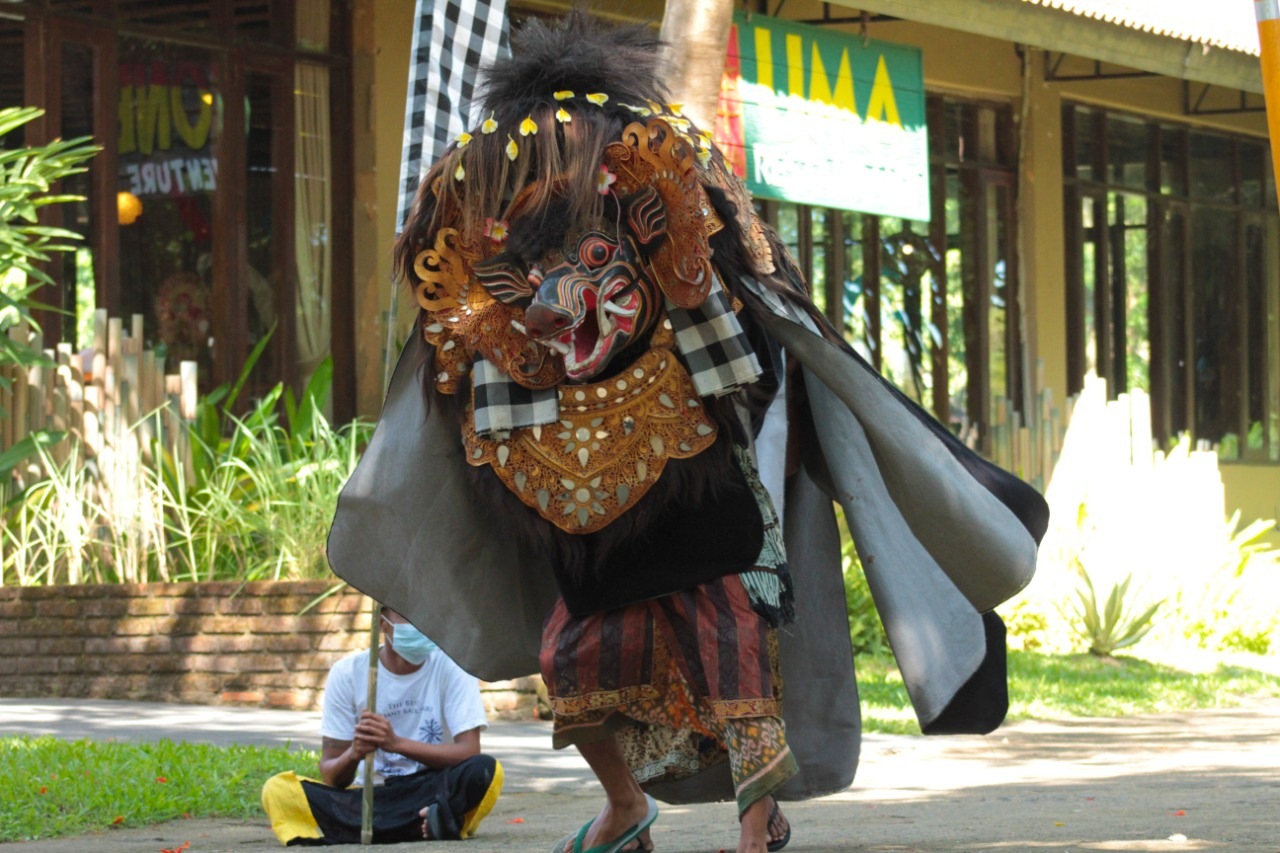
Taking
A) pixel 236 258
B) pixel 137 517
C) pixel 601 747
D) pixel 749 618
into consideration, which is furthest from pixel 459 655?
pixel 236 258

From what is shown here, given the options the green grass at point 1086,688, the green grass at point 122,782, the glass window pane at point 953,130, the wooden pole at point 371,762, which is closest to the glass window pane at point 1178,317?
the glass window pane at point 953,130

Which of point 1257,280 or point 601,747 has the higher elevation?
point 1257,280

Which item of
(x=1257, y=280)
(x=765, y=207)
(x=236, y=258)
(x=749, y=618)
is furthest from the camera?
(x=1257, y=280)

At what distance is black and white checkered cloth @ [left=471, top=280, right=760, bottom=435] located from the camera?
13.8 ft

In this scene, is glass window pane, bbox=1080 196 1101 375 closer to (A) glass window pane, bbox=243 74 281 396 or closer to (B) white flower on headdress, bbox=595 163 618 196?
(A) glass window pane, bbox=243 74 281 396

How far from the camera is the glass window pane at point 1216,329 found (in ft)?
66.6

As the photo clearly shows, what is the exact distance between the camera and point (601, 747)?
4.46 m

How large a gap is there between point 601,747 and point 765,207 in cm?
1157

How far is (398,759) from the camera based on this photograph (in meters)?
5.73

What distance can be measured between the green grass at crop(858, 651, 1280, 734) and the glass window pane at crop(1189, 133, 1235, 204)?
8.98 m

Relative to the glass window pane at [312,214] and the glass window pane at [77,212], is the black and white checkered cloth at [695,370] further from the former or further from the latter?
the glass window pane at [312,214]

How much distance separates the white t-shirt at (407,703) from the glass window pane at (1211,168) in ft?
52.4

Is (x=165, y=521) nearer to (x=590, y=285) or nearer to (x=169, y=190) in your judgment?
(x=169, y=190)

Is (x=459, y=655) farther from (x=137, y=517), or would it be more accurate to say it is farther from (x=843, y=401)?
(x=137, y=517)
